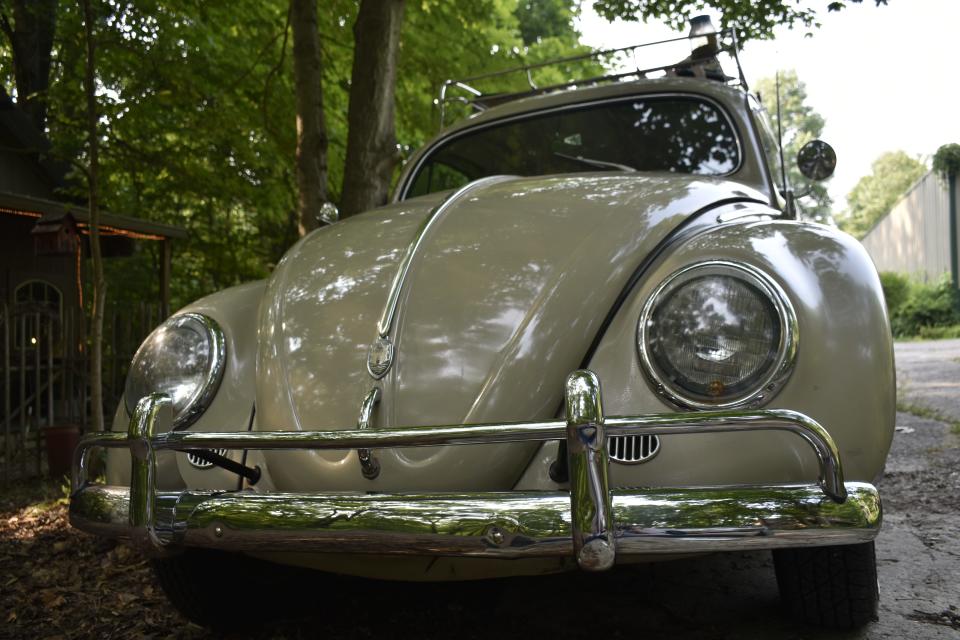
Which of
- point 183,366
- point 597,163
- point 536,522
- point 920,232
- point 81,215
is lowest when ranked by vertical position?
point 536,522

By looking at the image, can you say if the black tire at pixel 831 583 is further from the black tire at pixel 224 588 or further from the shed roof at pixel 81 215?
the shed roof at pixel 81 215

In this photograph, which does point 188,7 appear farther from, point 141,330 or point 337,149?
point 141,330

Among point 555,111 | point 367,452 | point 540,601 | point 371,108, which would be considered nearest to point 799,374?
point 367,452

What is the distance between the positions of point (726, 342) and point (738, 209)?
0.82 metres

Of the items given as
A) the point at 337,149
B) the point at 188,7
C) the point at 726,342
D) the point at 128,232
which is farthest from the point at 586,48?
the point at 726,342

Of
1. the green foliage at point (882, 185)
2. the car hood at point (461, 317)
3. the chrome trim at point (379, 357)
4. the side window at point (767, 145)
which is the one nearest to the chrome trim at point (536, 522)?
the car hood at point (461, 317)

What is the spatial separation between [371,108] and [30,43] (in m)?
8.51

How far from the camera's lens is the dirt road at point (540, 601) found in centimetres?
255

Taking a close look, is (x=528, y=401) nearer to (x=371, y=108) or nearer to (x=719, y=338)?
(x=719, y=338)

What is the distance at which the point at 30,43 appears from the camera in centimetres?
1223

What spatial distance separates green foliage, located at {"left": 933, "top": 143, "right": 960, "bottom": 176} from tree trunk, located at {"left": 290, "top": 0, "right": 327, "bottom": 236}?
2195cm

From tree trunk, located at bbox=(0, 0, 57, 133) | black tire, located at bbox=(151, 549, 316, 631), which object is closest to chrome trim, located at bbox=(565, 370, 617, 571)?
black tire, located at bbox=(151, 549, 316, 631)

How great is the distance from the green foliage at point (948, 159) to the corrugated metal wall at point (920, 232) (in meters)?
0.42

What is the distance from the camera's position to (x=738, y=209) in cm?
259
